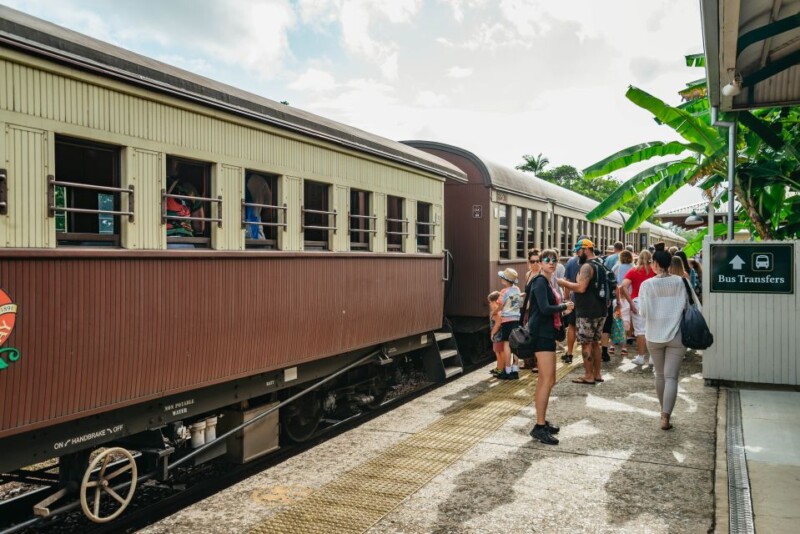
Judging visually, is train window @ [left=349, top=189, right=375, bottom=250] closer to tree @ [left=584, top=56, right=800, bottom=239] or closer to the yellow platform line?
the yellow platform line

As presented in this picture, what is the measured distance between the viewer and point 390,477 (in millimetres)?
5316

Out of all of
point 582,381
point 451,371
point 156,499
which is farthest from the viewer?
point 451,371

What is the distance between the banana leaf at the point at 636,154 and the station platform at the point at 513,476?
4.34 metres

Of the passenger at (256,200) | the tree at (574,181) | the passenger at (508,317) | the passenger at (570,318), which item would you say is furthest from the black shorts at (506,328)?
the tree at (574,181)

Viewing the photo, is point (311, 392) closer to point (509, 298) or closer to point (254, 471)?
point (254, 471)

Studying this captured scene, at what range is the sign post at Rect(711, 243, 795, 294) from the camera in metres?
8.21

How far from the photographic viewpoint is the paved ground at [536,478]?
14.7 feet

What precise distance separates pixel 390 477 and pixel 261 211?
99.4 inches

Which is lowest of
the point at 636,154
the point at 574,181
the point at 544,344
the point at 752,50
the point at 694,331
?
the point at 544,344

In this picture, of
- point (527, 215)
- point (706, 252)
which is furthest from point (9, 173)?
point (527, 215)

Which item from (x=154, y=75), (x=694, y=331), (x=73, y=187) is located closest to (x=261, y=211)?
(x=154, y=75)

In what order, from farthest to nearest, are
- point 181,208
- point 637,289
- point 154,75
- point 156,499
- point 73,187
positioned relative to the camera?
point 637,289 < point 156,499 < point 181,208 < point 154,75 < point 73,187

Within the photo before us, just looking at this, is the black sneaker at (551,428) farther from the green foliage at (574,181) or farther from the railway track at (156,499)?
the green foliage at (574,181)

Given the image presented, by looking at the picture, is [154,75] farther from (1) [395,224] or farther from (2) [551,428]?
(2) [551,428]
